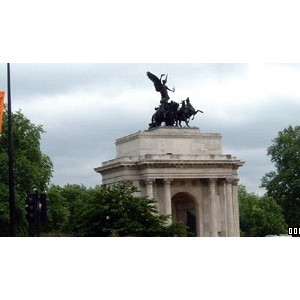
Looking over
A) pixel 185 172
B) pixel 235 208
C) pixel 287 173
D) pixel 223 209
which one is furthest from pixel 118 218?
pixel 287 173

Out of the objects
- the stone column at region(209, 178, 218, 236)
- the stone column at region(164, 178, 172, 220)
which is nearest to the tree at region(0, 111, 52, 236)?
the stone column at region(164, 178, 172, 220)

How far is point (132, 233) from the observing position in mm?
43875

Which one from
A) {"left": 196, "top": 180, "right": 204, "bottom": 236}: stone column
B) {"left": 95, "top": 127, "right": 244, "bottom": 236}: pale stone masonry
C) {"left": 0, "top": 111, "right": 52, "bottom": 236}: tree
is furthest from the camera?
{"left": 196, "top": 180, "right": 204, "bottom": 236}: stone column

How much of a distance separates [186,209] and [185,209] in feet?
0.46

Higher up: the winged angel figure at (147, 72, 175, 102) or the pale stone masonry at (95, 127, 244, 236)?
Answer: the winged angel figure at (147, 72, 175, 102)

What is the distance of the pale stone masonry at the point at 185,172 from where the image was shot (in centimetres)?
6206

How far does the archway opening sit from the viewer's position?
65.7m

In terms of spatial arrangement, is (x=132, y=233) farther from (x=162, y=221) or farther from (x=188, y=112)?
(x=188, y=112)

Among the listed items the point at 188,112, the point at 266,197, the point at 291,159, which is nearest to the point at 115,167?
the point at 188,112

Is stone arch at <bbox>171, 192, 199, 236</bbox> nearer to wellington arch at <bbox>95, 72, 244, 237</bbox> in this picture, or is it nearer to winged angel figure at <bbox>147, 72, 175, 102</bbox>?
wellington arch at <bbox>95, 72, 244, 237</bbox>

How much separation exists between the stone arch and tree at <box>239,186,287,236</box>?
8526 millimetres

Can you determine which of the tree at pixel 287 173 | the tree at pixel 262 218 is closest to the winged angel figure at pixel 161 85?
the tree at pixel 287 173

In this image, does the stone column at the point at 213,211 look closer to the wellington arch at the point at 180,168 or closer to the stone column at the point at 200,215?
the wellington arch at the point at 180,168

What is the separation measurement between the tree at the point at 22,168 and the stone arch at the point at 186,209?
9554 mm
